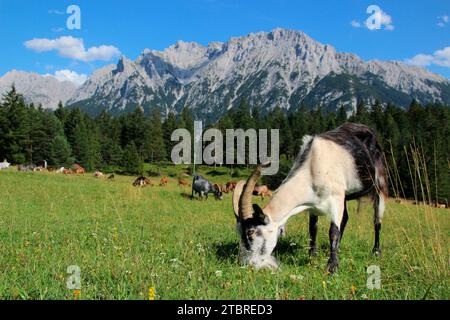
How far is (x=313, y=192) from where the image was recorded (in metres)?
6.74

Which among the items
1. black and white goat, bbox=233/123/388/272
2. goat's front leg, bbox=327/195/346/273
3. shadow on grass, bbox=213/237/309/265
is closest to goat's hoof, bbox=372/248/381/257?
black and white goat, bbox=233/123/388/272

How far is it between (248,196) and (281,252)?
2343 millimetres

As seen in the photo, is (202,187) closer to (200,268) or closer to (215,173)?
(200,268)

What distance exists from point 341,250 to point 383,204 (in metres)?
1.51

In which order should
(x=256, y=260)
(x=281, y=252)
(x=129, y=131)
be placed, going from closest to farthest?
(x=256, y=260) < (x=281, y=252) < (x=129, y=131)

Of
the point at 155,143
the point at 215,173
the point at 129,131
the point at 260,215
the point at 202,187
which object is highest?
the point at 129,131

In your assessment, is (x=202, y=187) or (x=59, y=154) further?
(x=59, y=154)

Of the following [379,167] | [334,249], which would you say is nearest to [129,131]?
[379,167]

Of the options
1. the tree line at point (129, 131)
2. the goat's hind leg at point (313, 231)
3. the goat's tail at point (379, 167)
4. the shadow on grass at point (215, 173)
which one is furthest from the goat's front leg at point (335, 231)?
the shadow on grass at point (215, 173)

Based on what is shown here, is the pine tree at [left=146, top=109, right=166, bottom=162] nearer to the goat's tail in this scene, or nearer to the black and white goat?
the goat's tail
